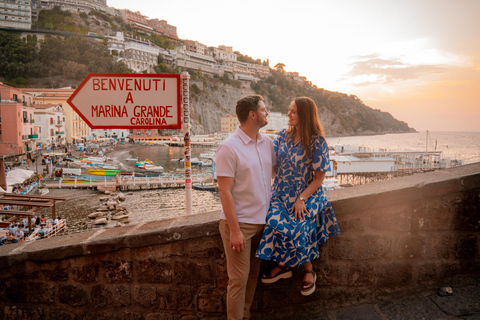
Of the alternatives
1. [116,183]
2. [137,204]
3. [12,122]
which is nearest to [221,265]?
[137,204]

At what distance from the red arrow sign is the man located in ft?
2.93

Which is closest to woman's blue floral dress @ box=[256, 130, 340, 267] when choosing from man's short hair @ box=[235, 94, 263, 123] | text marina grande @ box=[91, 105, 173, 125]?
man's short hair @ box=[235, 94, 263, 123]

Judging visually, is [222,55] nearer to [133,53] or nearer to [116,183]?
[133,53]

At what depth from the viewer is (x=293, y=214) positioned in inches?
89.9

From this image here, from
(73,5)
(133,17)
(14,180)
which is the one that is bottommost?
(14,180)

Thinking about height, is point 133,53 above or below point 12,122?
above

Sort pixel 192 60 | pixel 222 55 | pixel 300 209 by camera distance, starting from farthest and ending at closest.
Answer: pixel 222 55
pixel 192 60
pixel 300 209

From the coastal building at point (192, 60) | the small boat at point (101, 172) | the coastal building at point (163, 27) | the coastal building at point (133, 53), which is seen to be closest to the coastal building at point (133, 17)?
the coastal building at point (163, 27)

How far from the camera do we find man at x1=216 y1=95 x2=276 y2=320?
6.93 ft

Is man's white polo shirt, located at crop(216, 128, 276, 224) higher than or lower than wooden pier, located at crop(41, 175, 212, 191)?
higher

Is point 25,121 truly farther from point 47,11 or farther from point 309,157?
point 47,11

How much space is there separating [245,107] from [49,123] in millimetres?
59599

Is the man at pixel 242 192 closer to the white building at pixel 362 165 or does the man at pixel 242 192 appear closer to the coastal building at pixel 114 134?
the white building at pixel 362 165

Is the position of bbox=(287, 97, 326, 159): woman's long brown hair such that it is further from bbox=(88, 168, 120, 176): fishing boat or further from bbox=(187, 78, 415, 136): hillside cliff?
bbox=(187, 78, 415, 136): hillside cliff
